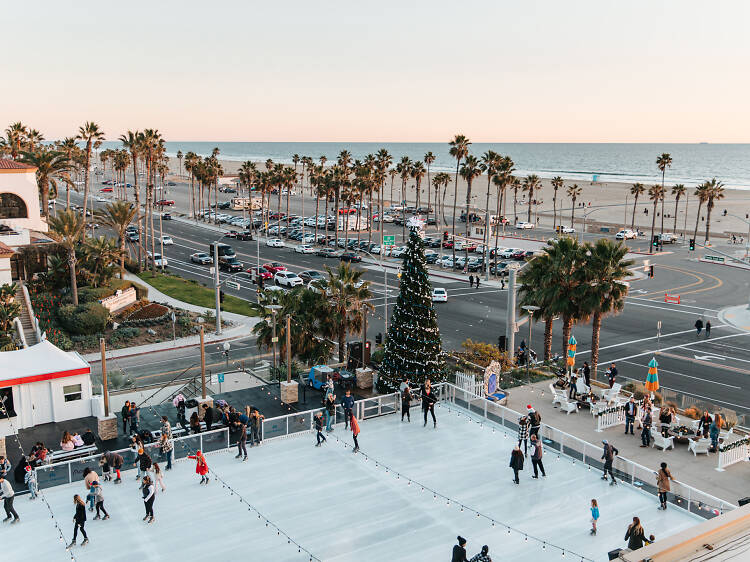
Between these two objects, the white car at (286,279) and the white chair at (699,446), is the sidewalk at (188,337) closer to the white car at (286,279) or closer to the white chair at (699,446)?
the white car at (286,279)

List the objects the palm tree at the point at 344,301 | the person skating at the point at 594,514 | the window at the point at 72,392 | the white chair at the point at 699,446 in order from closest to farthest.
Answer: the person skating at the point at 594,514 → the white chair at the point at 699,446 → the window at the point at 72,392 → the palm tree at the point at 344,301

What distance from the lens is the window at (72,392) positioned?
29156mm

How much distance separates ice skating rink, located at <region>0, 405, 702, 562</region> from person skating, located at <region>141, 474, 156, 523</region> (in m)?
0.23

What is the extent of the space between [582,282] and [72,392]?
2635 centimetres

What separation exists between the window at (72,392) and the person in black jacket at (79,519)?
1312 centimetres

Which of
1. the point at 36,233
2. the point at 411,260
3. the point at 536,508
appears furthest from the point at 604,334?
the point at 36,233

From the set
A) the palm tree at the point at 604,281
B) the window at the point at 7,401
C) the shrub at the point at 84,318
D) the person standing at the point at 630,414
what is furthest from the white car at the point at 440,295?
the window at the point at 7,401

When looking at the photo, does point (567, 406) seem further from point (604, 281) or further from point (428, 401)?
point (428, 401)

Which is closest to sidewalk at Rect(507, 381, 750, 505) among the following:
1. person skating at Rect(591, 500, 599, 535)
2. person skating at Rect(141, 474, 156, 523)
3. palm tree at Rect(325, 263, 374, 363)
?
person skating at Rect(591, 500, 599, 535)

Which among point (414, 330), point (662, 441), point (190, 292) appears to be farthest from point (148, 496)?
point (190, 292)

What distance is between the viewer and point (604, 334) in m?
49.4

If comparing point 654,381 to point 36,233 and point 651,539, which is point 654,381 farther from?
point 36,233

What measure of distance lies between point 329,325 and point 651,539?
71.3 ft

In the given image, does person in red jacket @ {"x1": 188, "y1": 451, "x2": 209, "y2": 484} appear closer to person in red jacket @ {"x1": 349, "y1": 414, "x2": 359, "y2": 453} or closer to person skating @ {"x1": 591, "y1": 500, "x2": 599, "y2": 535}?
person in red jacket @ {"x1": 349, "y1": 414, "x2": 359, "y2": 453}
